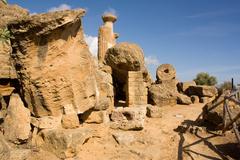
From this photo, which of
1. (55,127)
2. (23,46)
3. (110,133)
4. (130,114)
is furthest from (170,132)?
(23,46)

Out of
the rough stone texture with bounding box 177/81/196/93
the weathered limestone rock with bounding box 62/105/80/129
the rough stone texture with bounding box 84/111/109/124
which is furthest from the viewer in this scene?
the rough stone texture with bounding box 177/81/196/93

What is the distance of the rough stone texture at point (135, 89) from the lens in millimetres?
10492

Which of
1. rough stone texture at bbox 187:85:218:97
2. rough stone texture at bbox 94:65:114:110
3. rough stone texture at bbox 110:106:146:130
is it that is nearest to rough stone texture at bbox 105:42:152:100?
rough stone texture at bbox 94:65:114:110

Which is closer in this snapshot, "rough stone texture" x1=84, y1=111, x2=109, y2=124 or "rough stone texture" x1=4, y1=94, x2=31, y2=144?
"rough stone texture" x1=4, y1=94, x2=31, y2=144

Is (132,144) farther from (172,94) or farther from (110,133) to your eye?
(172,94)

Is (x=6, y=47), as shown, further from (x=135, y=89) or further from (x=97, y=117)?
(x=135, y=89)

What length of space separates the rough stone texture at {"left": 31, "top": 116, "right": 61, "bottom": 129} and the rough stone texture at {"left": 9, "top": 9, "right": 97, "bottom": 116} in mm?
114

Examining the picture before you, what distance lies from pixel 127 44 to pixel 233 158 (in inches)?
260

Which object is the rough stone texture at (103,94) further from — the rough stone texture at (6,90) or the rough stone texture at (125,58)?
the rough stone texture at (6,90)

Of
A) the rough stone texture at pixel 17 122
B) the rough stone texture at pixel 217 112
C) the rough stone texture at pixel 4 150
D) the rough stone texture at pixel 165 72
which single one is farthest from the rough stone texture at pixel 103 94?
the rough stone texture at pixel 165 72

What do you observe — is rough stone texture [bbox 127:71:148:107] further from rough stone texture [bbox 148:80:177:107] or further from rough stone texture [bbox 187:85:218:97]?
rough stone texture [bbox 187:85:218:97]

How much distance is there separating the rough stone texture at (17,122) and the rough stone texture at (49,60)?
22 centimetres

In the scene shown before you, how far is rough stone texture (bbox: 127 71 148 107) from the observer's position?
34.4 feet

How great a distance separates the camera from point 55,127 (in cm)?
585
